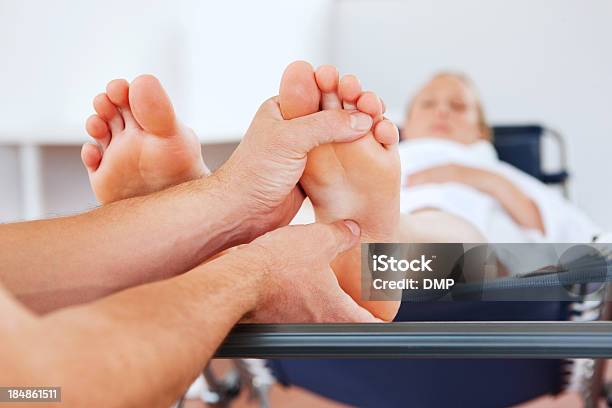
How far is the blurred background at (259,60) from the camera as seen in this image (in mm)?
1356

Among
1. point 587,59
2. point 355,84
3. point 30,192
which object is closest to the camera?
point 355,84

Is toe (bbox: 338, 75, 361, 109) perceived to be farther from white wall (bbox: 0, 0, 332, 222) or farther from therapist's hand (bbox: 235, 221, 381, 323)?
white wall (bbox: 0, 0, 332, 222)

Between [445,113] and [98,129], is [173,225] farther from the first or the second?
[445,113]

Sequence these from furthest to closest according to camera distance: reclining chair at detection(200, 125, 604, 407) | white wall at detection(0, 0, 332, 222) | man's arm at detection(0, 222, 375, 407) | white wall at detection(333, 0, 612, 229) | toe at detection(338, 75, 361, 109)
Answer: white wall at detection(333, 0, 612, 229), white wall at detection(0, 0, 332, 222), reclining chair at detection(200, 125, 604, 407), toe at detection(338, 75, 361, 109), man's arm at detection(0, 222, 375, 407)

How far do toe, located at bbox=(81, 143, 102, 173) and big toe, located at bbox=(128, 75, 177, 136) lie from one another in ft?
0.19

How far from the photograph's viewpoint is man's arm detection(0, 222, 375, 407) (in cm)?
32

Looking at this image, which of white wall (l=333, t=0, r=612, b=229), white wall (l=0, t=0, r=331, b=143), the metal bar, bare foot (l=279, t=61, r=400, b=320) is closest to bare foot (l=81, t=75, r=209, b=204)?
bare foot (l=279, t=61, r=400, b=320)

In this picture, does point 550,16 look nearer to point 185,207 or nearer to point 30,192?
point 30,192

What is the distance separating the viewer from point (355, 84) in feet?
1.93

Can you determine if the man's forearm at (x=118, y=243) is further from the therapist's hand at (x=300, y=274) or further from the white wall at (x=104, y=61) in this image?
the white wall at (x=104, y=61)

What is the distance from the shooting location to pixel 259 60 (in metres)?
1.37

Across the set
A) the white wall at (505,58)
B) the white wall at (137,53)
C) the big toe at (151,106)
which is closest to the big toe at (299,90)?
the big toe at (151,106)

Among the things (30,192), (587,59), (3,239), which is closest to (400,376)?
(3,239)

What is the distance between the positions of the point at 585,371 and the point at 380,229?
404mm
